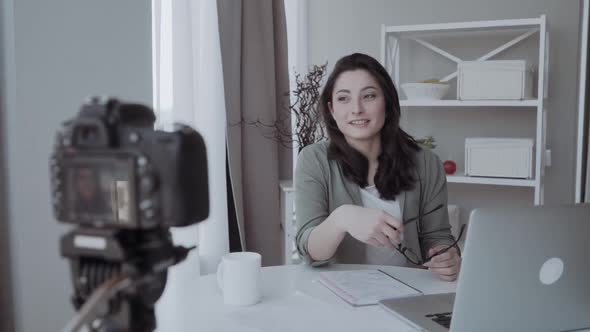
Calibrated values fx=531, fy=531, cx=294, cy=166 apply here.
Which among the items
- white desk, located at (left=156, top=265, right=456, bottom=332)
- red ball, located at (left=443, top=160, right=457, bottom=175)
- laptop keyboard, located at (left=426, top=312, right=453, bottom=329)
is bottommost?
white desk, located at (left=156, top=265, right=456, bottom=332)

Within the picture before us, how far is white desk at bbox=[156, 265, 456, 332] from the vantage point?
950 millimetres

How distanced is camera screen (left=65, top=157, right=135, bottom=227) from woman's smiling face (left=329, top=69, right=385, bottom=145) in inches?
47.0

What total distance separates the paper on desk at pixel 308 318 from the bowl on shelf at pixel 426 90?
1.61 meters

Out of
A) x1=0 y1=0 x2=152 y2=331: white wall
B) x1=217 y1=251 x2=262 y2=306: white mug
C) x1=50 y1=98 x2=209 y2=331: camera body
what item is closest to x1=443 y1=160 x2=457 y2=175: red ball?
x1=0 y1=0 x2=152 y2=331: white wall

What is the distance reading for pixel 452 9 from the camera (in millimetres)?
2686

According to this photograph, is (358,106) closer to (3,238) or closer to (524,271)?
(524,271)

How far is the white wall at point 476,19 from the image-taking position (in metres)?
2.50

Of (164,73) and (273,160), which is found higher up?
(164,73)

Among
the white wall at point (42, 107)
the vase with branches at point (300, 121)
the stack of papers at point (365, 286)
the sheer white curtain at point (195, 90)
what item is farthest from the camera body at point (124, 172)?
the vase with branches at point (300, 121)

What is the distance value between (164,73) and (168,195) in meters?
1.65

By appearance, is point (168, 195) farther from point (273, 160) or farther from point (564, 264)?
point (273, 160)

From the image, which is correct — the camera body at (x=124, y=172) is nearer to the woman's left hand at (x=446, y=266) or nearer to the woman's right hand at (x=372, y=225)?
the woman's right hand at (x=372, y=225)

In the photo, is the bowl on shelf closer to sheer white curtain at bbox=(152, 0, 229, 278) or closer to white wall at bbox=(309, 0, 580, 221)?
white wall at bbox=(309, 0, 580, 221)

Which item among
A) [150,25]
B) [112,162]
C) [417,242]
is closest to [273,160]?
[150,25]
